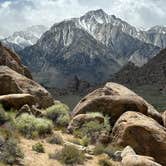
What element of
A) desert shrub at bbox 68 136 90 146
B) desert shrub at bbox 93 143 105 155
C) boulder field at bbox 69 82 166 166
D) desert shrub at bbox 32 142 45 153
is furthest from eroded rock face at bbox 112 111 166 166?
desert shrub at bbox 32 142 45 153

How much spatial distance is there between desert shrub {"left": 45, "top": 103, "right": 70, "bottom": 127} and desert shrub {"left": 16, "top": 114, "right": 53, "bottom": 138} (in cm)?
401

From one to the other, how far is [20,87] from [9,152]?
1366cm

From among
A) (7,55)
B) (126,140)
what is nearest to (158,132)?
(126,140)

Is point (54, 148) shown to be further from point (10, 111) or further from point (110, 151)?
point (10, 111)

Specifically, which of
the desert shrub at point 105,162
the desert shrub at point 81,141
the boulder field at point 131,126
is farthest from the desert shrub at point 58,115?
the desert shrub at point 105,162

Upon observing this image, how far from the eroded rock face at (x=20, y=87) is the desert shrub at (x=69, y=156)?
35.8ft

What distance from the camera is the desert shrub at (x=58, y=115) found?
29.7 m

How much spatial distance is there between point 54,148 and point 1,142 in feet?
11.8

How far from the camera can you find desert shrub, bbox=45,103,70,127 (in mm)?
29672

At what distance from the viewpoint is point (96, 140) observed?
2644 cm

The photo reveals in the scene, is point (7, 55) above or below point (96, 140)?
above

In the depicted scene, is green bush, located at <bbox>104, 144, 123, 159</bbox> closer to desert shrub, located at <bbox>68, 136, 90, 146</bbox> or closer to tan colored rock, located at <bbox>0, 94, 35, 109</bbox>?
desert shrub, located at <bbox>68, 136, 90, 146</bbox>

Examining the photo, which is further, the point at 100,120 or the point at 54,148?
the point at 100,120

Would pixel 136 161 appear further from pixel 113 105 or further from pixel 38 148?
pixel 113 105
